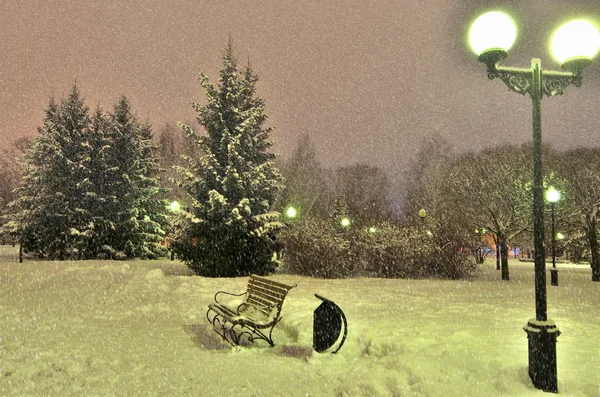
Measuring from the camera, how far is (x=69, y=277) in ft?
43.2

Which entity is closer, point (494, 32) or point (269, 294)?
point (494, 32)

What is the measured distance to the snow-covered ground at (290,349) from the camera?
198 inches

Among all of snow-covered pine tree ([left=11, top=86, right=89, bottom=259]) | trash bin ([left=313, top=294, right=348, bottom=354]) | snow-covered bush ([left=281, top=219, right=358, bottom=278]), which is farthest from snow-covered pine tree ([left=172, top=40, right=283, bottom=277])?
snow-covered pine tree ([left=11, top=86, right=89, bottom=259])

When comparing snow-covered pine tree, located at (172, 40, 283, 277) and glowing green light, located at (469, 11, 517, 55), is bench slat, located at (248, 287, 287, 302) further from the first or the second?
snow-covered pine tree, located at (172, 40, 283, 277)

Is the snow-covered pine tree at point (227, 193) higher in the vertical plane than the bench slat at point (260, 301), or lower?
higher

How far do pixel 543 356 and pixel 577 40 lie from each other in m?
3.48

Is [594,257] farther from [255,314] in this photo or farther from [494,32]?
[494,32]

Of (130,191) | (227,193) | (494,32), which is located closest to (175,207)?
(227,193)

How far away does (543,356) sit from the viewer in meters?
4.63

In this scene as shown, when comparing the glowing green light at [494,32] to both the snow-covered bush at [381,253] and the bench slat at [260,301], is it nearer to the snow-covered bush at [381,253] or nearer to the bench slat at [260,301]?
the bench slat at [260,301]

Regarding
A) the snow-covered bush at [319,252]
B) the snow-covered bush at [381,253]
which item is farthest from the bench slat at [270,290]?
the snow-covered bush at [381,253]

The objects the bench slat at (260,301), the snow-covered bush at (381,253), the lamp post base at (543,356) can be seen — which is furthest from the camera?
the snow-covered bush at (381,253)

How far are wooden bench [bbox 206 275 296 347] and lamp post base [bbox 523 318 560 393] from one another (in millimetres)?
3574

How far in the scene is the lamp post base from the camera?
458 centimetres
